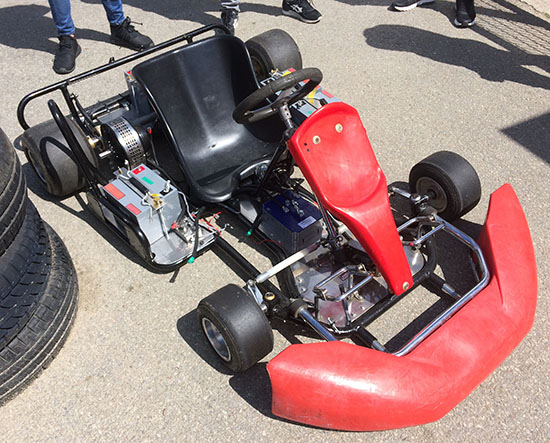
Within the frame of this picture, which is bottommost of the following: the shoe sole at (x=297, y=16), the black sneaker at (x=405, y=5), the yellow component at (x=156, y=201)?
the black sneaker at (x=405, y=5)

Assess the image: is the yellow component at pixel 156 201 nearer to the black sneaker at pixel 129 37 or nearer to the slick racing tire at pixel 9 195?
the slick racing tire at pixel 9 195

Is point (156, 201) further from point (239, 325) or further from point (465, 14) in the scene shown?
point (465, 14)

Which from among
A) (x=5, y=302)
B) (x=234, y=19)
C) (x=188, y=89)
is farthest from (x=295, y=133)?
(x=234, y=19)

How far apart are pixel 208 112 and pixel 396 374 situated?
183 centimetres

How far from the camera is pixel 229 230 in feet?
10.2

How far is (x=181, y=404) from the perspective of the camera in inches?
91.6

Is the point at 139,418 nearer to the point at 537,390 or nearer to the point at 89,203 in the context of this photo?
the point at 89,203

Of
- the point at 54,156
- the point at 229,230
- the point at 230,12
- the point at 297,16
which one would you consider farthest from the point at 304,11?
the point at 54,156

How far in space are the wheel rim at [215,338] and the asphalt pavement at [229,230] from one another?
78 mm

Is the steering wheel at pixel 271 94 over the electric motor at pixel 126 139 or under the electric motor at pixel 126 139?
over

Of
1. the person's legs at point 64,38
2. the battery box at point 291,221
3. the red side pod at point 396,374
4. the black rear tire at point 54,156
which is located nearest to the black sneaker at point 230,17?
the person's legs at point 64,38

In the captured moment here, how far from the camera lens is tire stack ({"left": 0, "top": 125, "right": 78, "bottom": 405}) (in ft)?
7.14

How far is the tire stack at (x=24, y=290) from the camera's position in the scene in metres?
2.18

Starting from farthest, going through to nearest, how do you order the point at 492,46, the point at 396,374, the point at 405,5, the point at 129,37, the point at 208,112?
the point at 405,5 < the point at 492,46 < the point at 129,37 < the point at 208,112 < the point at 396,374
